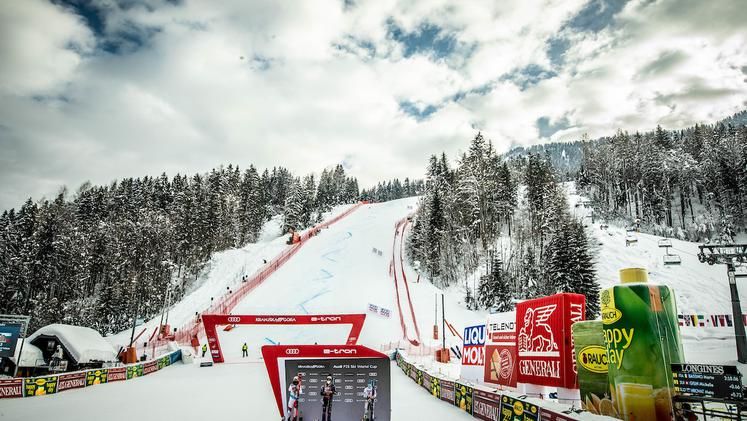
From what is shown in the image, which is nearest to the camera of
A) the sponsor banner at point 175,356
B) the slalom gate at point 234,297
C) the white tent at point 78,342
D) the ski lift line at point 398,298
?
the white tent at point 78,342

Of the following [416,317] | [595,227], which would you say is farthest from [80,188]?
[595,227]

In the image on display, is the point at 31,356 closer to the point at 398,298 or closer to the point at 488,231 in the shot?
the point at 398,298

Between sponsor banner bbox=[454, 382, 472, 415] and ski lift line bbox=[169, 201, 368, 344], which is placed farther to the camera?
ski lift line bbox=[169, 201, 368, 344]

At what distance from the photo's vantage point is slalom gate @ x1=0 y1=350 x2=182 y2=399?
14297 mm

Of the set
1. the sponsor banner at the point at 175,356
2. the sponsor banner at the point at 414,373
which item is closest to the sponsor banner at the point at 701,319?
the sponsor banner at the point at 414,373

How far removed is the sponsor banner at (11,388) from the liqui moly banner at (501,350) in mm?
15679

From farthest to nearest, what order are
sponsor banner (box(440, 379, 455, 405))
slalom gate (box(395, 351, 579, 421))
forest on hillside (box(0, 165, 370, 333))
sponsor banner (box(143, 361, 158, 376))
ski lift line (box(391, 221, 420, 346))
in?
forest on hillside (box(0, 165, 370, 333)), ski lift line (box(391, 221, 420, 346)), sponsor banner (box(143, 361, 158, 376)), sponsor banner (box(440, 379, 455, 405)), slalom gate (box(395, 351, 579, 421))

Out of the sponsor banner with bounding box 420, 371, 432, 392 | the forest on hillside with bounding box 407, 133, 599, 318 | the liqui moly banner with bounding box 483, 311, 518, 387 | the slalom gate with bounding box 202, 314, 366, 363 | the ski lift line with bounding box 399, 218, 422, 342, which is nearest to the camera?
the liqui moly banner with bounding box 483, 311, 518, 387

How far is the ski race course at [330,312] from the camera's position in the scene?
12203mm

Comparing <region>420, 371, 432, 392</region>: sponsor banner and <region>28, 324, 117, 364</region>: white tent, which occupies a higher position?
<region>28, 324, 117, 364</region>: white tent

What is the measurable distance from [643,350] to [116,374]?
21359 millimetres

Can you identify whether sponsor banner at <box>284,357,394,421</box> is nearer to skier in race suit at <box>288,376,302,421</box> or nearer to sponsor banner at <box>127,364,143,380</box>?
skier in race suit at <box>288,376,302,421</box>

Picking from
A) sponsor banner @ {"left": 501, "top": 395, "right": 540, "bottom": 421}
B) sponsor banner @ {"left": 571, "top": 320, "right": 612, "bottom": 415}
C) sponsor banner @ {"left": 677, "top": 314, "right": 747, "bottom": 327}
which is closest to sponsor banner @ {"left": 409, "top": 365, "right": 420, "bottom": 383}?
sponsor banner @ {"left": 501, "top": 395, "right": 540, "bottom": 421}

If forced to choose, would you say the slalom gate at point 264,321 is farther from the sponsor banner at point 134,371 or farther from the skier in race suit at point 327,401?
the skier in race suit at point 327,401
